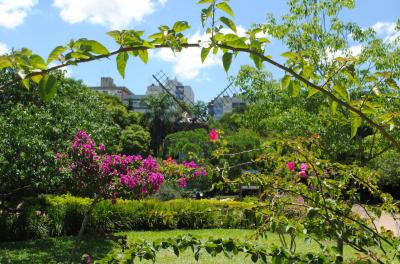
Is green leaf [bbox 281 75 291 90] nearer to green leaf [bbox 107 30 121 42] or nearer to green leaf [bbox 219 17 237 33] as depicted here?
green leaf [bbox 219 17 237 33]

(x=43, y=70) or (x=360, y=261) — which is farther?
(x=360, y=261)

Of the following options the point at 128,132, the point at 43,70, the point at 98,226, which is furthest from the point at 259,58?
the point at 128,132

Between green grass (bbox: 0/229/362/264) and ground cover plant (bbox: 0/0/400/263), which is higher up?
ground cover plant (bbox: 0/0/400/263)

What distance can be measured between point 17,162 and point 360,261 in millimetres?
7390

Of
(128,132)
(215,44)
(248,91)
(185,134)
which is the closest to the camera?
(215,44)

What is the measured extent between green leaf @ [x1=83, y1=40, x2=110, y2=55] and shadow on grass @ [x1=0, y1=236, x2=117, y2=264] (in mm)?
7122

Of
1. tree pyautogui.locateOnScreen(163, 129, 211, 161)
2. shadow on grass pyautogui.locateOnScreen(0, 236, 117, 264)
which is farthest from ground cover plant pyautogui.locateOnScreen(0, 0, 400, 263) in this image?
tree pyautogui.locateOnScreen(163, 129, 211, 161)

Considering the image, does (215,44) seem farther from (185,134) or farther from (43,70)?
(185,134)

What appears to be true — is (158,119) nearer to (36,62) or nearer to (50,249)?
(50,249)

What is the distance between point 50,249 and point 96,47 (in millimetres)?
8395

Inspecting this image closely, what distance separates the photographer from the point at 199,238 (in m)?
1.69

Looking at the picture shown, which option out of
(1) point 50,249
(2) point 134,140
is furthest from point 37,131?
(2) point 134,140

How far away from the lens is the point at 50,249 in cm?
863

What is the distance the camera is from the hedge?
32.4 ft
